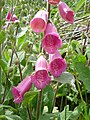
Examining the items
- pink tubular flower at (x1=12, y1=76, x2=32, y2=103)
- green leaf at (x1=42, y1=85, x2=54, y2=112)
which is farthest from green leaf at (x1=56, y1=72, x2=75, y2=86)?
green leaf at (x1=42, y1=85, x2=54, y2=112)

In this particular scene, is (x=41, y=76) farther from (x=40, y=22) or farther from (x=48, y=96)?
(x=48, y=96)

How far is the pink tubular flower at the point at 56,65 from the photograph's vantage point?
131 centimetres

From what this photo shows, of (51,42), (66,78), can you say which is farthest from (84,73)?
(51,42)

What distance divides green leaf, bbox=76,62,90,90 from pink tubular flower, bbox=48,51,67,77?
191mm

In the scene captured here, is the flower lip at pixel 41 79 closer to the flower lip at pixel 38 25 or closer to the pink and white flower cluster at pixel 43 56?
the pink and white flower cluster at pixel 43 56

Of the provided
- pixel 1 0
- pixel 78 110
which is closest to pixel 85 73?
pixel 78 110

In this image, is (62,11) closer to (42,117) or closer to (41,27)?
(41,27)

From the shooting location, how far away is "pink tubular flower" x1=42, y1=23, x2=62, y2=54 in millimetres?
1284

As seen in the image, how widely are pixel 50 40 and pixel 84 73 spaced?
1.04 feet

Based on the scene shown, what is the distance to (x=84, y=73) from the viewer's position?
1558 millimetres

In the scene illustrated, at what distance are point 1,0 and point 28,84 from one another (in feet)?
1.69

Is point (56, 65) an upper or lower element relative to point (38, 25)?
lower

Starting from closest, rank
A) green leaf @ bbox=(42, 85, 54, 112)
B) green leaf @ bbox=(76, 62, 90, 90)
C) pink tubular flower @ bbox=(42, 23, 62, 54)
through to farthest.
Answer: pink tubular flower @ bbox=(42, 23, 62, 54) < green leaf @ bbox=(76, 62, 90, 90) < green leaf @ bbox=(42, 85, 54, 112)

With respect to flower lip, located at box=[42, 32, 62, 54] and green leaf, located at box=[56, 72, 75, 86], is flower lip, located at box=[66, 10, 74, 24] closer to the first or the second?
flower lip, located at box=[42, 32, 62, 54]
